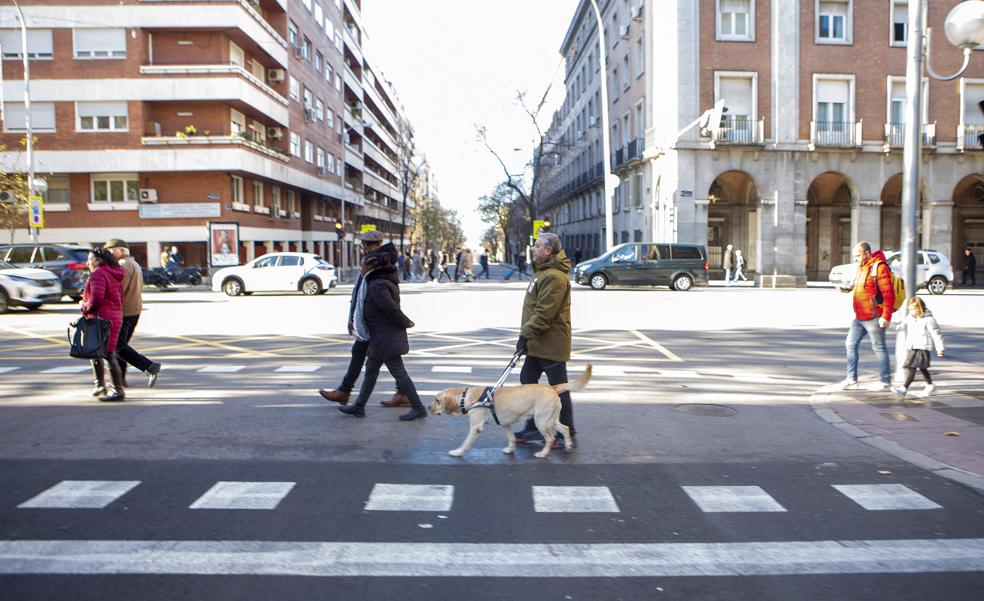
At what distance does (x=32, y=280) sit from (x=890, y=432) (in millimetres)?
19434

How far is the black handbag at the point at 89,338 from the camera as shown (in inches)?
317

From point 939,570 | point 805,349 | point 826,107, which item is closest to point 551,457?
point 939,570

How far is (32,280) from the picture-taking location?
19.5 meters

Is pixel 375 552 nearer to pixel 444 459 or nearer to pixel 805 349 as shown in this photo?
pixel 444 459

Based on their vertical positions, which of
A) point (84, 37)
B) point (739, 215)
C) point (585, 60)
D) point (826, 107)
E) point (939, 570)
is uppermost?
point (585, 60)

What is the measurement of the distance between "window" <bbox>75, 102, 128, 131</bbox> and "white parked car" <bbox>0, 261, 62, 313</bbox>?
56.2 feet

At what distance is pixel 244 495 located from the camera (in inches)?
208

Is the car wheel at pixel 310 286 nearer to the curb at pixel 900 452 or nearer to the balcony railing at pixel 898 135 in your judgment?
the curb at pixel 900 452

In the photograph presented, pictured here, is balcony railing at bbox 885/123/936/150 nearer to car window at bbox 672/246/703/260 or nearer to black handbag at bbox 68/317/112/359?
car window at bbox 672/246/703/260

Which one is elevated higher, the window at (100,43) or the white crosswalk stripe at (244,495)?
the window at (100,43)

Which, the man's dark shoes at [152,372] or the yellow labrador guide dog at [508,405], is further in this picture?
the man's dark shoes at [152,372]

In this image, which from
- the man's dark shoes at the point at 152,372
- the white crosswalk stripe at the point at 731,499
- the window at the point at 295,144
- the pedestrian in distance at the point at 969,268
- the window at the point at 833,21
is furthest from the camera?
the window at the point at 295,144

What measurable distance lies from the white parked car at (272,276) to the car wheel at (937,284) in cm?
2271

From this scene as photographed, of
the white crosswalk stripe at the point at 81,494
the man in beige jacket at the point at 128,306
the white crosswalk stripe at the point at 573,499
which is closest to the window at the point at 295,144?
the man in beige jacket at the point at 128,306
